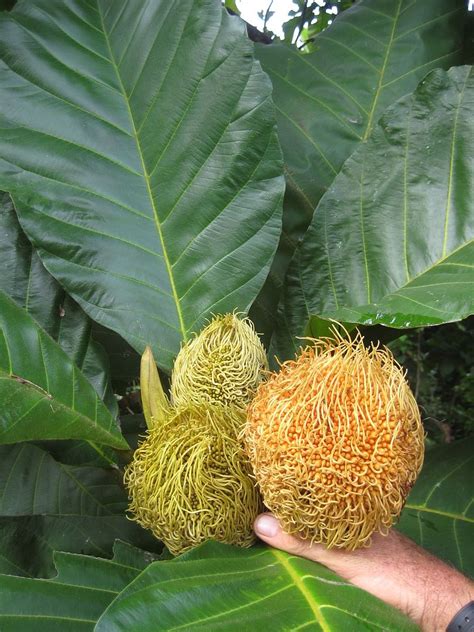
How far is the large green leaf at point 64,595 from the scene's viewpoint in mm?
929

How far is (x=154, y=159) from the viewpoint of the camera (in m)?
1.35

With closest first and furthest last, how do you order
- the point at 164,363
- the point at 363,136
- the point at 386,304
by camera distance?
the point at 386,304 < the point at 164,363 < the point at 363,136

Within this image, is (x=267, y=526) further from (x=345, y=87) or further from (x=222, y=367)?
(x=345, y=87)

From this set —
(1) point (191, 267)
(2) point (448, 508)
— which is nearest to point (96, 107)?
(1) point (191, 267)

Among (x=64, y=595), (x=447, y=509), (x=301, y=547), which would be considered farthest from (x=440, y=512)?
(x=64, y=595)

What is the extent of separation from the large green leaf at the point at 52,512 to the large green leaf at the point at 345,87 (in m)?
0.51

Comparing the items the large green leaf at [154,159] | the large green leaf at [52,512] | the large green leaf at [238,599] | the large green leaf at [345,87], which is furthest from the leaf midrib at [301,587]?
the large green leaf at [345,87]

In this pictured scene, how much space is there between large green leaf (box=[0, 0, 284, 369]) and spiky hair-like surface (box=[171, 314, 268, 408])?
17cm

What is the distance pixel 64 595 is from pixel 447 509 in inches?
31.4

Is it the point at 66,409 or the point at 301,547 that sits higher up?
the point at 66,409

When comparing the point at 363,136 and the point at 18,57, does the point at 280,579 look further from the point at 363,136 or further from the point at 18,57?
the point at 18,57

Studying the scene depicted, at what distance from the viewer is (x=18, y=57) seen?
1349 millimetres

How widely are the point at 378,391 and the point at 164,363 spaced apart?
0.50 meters

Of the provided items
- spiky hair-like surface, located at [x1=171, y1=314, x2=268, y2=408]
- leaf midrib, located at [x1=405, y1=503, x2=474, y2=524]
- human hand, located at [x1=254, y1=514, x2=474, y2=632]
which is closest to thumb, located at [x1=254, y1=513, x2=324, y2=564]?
human hand, located at [x1=254, y1=514, x2=474, y2=632]
